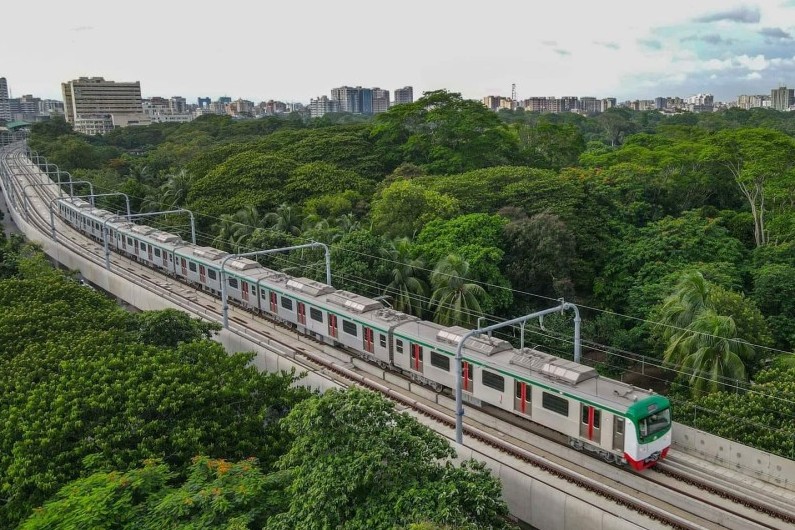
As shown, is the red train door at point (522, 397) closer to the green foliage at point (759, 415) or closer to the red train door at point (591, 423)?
the red train door at point (591, 423)

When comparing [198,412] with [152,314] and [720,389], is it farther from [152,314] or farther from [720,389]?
[720,389]

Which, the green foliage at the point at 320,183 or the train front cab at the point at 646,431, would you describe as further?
the green foliage at the point at 320,183

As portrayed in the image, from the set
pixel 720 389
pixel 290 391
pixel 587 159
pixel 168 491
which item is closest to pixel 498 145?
pixel 587 159

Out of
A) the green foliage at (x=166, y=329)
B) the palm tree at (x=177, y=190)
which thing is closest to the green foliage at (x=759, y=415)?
the green foliage at (x=166, y=329)

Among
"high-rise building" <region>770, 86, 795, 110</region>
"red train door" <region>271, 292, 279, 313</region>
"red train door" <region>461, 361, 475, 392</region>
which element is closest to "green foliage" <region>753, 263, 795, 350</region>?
"red train door" <region>461, 361, 475, 392</region>

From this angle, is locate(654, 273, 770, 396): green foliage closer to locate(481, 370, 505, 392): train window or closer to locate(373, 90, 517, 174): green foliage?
locate(481, 370, 505, 392): train window
